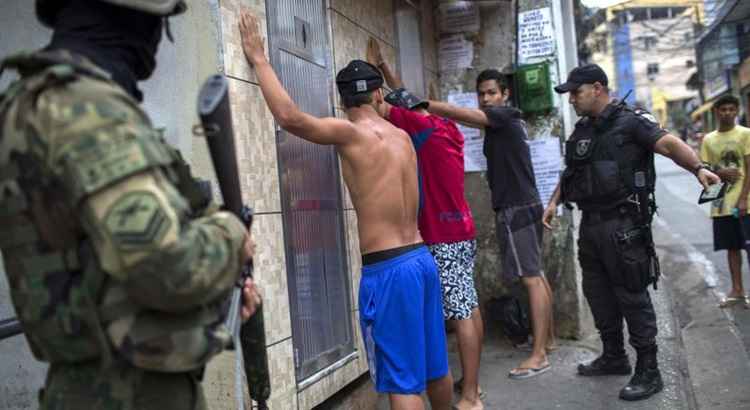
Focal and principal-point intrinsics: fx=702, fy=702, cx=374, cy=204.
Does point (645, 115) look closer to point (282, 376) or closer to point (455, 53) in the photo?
point (455, 53)

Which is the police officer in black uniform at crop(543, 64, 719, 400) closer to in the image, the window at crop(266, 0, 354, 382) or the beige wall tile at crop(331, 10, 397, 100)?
the beige wall tile at crop(331, 10, 397, 100)

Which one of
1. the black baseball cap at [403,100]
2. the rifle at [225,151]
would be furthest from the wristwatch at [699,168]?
the rifle at [225,151]

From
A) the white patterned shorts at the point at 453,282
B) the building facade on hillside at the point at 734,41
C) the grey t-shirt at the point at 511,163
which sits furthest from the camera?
the building facade on hillside at the point at 734,41

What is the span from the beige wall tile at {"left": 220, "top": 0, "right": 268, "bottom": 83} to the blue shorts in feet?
3.27

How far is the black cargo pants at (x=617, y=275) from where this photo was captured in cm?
409

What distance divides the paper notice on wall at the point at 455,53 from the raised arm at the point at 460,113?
137 cm

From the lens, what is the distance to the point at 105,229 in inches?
52.2

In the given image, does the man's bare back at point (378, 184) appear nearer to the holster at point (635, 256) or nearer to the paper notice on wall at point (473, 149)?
the holster at point (635, 256)

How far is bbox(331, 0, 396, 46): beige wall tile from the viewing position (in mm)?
4078

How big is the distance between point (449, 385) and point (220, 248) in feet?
6.74

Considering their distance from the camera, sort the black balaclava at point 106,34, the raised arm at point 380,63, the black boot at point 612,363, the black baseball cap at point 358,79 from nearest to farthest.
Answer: the black balaclava at point 106,34 < the black baseball cap at point 358,79 < the raised arm at point 380,63 < the black boot at point 612,363

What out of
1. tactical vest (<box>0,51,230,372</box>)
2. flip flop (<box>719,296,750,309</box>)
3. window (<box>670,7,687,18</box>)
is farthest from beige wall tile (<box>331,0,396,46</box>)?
window (<box>670,7,687,18</box>)

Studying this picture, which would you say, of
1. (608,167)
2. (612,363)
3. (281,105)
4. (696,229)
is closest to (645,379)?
(612,363)

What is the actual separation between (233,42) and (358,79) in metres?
0.64
